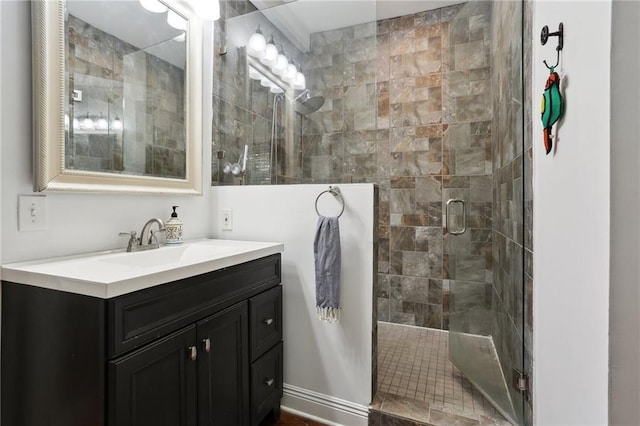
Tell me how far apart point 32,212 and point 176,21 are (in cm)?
119

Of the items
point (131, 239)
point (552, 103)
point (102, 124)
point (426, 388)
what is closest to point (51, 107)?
point (102, 124)

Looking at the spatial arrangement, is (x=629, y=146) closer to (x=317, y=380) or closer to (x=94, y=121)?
(x=317, y=380)

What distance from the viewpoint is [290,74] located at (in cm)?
192

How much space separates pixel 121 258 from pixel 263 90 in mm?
1282

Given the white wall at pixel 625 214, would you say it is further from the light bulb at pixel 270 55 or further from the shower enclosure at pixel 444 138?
the light bulb at pixel 270 55

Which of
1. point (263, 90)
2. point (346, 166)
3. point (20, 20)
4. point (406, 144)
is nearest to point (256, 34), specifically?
point (263, 90)

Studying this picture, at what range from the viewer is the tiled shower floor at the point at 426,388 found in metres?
1.41

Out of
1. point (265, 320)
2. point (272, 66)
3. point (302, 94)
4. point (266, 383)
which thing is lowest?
point (266, 383)

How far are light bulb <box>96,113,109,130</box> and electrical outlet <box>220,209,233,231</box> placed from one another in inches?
28.5

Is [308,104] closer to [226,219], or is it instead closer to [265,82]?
[265,82]

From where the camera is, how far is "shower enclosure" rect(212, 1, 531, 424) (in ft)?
5.01

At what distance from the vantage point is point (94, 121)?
A: 125cm

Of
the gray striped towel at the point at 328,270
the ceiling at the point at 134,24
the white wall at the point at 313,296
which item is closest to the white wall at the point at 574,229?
the white wall at the point at 313,296

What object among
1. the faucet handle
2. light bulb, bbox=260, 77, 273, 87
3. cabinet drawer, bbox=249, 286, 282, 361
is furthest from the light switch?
light bulb, bbox=260, 77, 273, 87
